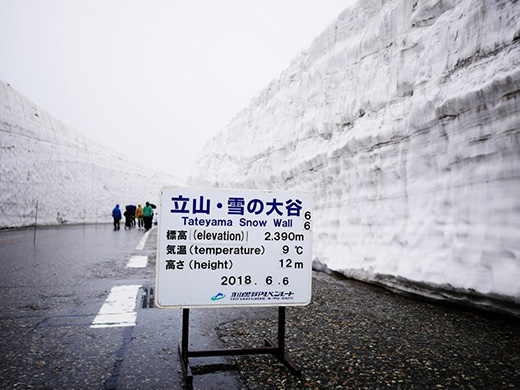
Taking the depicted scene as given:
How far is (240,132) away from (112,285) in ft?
51.5

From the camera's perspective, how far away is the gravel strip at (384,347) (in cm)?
288

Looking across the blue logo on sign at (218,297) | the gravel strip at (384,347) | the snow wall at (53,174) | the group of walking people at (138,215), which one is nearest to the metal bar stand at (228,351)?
the gravel strip at (384,347)

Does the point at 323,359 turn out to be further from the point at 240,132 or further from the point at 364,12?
the point at 240,132

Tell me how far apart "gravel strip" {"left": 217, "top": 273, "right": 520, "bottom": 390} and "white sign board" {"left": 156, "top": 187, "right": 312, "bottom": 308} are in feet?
1.78

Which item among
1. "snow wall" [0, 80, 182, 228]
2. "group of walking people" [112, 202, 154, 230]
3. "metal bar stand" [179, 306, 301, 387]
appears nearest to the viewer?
"metal bar stand" [179, 306, 301, 387]

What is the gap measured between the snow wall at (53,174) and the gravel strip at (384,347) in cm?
2147

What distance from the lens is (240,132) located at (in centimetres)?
2130

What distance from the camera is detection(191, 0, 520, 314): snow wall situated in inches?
176

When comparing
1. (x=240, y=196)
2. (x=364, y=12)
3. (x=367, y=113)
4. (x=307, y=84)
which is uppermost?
(x=364, y=12)

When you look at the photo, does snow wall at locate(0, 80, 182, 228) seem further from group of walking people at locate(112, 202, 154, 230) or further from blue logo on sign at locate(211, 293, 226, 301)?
blue logo on sign at locate(211, 293, 226, 301)

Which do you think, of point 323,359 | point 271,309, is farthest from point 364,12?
point 323,359

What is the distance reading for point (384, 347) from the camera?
354 centimetres

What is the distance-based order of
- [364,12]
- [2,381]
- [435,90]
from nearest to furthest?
1. [2,381]
2. [435,90]
3. [364,12]

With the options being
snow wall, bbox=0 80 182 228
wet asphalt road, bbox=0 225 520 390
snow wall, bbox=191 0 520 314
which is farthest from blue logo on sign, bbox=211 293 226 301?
snow wall, bbox=0 80 182 228
